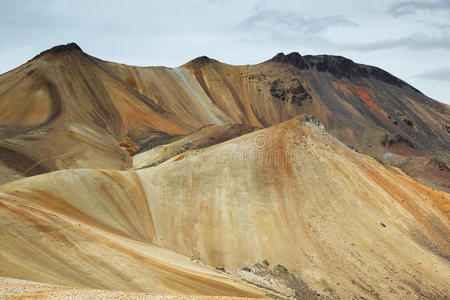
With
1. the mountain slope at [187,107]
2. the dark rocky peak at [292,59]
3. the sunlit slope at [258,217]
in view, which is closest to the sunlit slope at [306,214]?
the sunlit slope at [258,217]

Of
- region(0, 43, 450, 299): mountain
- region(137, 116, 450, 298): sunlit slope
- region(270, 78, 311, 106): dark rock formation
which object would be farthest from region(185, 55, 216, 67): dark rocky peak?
region(137, 116, 450, 298): sunlit slope

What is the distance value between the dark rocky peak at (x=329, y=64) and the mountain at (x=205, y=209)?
37.9m

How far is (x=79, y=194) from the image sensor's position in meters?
21.6

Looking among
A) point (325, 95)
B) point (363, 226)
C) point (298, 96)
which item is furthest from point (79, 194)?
point (325, 95)

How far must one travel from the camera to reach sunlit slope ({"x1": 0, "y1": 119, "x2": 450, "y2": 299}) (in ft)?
49.6

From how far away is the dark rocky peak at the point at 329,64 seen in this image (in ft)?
291

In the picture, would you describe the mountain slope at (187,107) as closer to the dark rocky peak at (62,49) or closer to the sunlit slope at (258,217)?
the dark rocky peak at (62,49)

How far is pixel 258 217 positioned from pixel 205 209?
2.98 meters

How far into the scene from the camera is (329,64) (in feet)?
299

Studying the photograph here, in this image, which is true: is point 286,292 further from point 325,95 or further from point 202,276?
point 325,95

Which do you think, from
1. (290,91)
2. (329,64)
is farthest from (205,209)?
(329,64)

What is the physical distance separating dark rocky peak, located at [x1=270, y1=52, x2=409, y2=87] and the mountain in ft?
124

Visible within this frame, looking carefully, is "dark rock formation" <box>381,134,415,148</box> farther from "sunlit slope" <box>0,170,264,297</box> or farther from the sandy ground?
the sandy ground

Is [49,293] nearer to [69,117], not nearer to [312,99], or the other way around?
[69,117]
